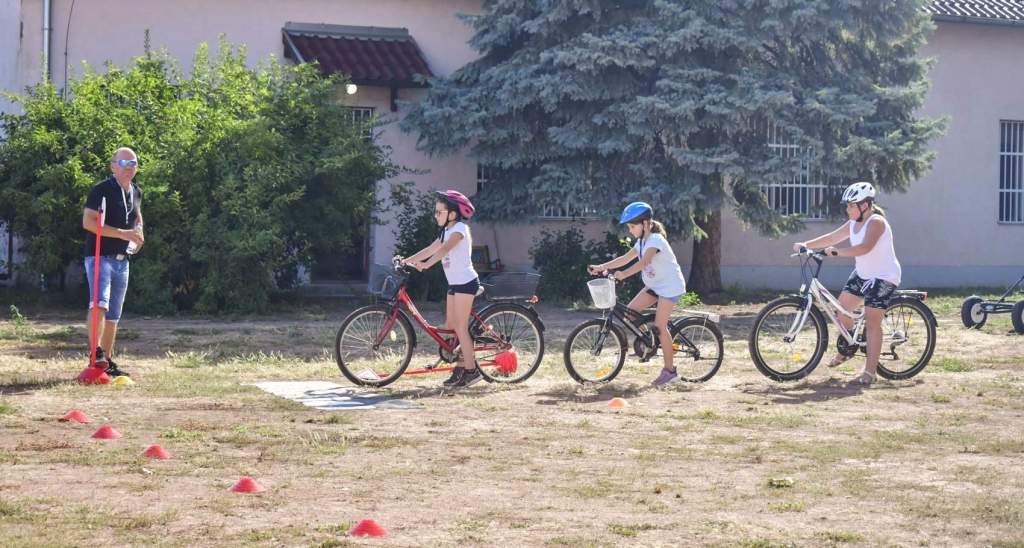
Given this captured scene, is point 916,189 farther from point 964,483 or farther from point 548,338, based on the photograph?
point 964,483

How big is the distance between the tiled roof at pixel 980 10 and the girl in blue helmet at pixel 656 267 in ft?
49.3

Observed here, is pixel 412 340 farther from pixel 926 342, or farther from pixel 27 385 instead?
pixel 926 342

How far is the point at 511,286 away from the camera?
40.1 ft

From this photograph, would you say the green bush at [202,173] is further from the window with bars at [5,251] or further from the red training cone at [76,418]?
the red training cone at [76,418]

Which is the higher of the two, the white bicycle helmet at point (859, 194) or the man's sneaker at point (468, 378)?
the white bicycle helmet at point (859, 194)

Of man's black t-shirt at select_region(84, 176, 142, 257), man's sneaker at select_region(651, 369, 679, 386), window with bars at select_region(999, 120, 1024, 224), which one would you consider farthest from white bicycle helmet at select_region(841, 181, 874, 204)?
window with bars at select_region(999, 120, 1024, 224)

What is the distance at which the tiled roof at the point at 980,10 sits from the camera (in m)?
24.8

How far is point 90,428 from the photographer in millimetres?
8820

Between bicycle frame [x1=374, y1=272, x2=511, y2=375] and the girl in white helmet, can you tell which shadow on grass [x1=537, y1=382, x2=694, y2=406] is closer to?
bicycle frame [x1=374, y1=272, x2=511, y2=375]

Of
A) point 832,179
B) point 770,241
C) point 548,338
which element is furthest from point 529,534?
point 770,241

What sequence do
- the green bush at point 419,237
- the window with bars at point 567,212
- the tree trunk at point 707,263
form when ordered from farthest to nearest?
the tree trunk at point 707,263
the window with bars at point 567,212
the green bush at point 419,237

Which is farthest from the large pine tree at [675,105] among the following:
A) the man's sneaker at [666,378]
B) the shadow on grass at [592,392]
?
the shadow on grass at [592,392]

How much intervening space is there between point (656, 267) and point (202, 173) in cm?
754

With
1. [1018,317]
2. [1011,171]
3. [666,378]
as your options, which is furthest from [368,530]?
[1011,171]
